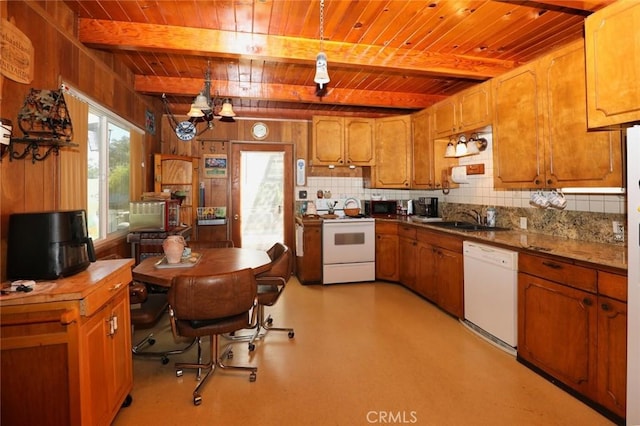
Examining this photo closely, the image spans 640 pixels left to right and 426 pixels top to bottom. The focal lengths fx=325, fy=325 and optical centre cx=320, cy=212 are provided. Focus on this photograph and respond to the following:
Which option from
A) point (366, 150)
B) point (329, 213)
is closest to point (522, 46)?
point (366, 150)

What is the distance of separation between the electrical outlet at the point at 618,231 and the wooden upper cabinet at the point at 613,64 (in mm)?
820

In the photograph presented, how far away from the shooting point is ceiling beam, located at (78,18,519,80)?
2514 mm

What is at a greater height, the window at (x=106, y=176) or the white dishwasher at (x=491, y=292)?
the window at (x=106, y=176)

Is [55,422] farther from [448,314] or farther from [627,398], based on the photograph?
[448,314]

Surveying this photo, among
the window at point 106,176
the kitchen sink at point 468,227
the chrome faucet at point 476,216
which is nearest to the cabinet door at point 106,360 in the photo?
the window at point 106,176

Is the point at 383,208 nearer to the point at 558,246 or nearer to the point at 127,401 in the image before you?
the point at 558,246

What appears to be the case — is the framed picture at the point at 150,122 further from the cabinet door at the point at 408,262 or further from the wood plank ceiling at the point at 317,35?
the cabinet door at the point at 408,262

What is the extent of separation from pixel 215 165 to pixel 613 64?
455cm

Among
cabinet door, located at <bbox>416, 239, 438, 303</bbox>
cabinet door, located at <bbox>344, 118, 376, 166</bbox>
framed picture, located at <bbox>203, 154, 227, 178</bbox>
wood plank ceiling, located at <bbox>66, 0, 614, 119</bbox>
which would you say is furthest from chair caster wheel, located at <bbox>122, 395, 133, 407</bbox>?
cabinet door, located at <bbox>344, 118, 376, 166</bbox>

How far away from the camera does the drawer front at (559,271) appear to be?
6.42ft

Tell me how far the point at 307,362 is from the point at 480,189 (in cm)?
280

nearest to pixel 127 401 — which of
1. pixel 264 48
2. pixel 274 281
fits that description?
pixel 274 281

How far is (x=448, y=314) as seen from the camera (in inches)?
137

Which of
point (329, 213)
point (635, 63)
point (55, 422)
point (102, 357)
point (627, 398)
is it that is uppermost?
point (635, 63)
